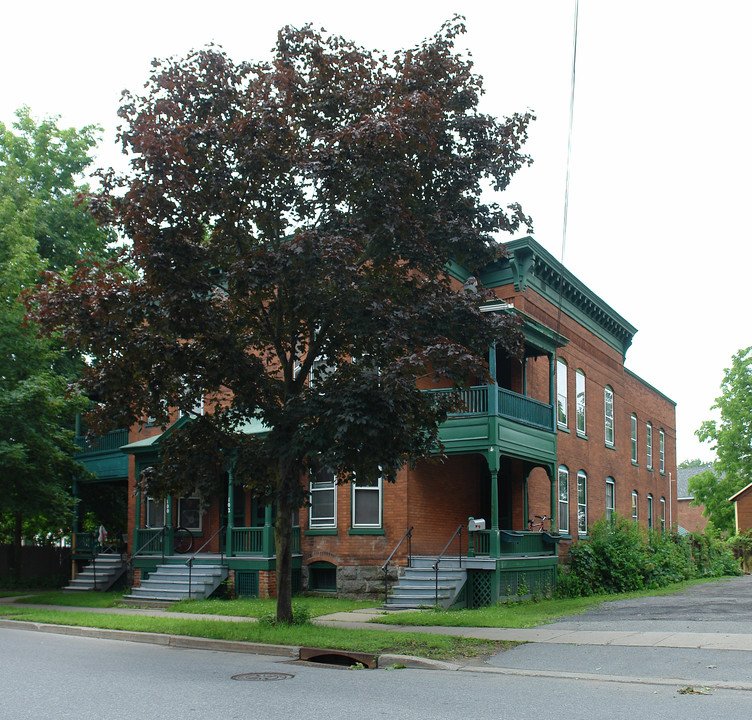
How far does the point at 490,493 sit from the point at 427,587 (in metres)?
5.49

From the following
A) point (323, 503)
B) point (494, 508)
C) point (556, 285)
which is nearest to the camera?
point (494, 508)

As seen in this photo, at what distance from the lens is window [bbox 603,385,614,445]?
30898mm

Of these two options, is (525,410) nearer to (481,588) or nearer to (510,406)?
(510,406)

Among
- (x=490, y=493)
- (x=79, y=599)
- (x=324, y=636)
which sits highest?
(x=490, y=493)

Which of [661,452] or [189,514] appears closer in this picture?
[189,514]

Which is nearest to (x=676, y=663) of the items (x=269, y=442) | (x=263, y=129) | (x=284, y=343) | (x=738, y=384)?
(x=269, y=442)

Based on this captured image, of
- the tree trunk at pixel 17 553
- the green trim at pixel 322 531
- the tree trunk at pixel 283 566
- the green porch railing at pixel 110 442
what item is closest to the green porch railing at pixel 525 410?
the green trim at pixel 322 531

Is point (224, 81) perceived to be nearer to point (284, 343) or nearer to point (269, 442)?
point (284, 343)

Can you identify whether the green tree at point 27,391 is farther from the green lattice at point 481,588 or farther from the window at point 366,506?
the green lattice at point 481,588

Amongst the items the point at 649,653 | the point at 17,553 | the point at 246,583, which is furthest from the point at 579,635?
the point at 17,553

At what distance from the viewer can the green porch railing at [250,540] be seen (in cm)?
2216

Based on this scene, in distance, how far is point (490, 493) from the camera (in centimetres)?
2384

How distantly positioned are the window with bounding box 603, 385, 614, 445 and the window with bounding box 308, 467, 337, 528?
1241cm

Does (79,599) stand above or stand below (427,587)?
below
